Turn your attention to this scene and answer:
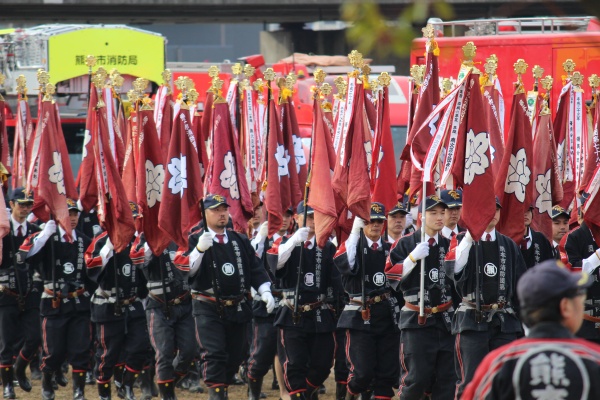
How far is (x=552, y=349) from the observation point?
15.1ft

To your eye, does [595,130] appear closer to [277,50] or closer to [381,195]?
[381,195]

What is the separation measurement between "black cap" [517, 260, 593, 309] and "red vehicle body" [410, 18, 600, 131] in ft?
30.3

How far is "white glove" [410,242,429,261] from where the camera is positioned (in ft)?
31.7

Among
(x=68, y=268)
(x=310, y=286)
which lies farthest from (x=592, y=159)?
(x=68, y=268)

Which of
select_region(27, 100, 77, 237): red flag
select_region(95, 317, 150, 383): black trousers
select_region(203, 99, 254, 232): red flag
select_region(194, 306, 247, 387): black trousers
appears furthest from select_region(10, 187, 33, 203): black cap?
select_region(194, 306, 247, 387): black trousers

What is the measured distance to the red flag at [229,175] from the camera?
38.5ft

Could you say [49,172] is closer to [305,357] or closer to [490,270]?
[305,357]

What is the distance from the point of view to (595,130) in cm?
1130

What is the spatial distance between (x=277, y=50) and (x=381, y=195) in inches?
701

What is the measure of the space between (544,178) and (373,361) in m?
2.68

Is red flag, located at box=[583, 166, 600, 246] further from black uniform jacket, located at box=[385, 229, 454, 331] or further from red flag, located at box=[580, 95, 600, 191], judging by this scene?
black uniform jacket, located at box=[385, 229, 454, 331]

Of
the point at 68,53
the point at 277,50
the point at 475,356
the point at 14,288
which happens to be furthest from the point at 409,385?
the point at 277,50

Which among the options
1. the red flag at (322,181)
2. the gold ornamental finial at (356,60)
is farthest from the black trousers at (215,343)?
the gold ornamental finial at (356,60)

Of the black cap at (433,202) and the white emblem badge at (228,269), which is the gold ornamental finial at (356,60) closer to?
the black cap at (433,202)
